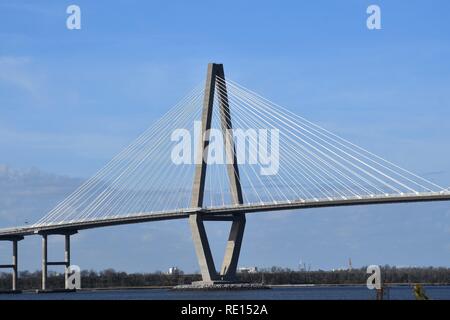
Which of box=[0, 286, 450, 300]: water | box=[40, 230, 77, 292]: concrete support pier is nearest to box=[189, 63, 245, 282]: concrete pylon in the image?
box=[0, 286, 450, 300]: water

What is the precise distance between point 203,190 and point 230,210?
152cm

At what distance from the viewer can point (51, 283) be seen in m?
74.5

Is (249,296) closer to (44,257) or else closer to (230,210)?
(230,210)

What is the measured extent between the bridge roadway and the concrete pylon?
1.54 ft

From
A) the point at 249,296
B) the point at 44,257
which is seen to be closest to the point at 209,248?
the point at 249,296

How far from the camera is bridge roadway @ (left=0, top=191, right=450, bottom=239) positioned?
46.3 metres

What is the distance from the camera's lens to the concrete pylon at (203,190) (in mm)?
48781

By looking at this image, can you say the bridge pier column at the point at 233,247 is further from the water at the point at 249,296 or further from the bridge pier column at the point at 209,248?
the water at the point at 249,296

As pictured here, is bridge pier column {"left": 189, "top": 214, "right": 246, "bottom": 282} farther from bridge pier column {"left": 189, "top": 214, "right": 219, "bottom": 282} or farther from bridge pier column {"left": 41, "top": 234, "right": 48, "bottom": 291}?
bridge pier column {"left": 41, "top": 234, "right": 48, "bottom": 291}

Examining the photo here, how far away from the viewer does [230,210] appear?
167 ft

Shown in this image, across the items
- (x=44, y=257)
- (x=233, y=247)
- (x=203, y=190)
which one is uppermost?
(x=203, y=190)
